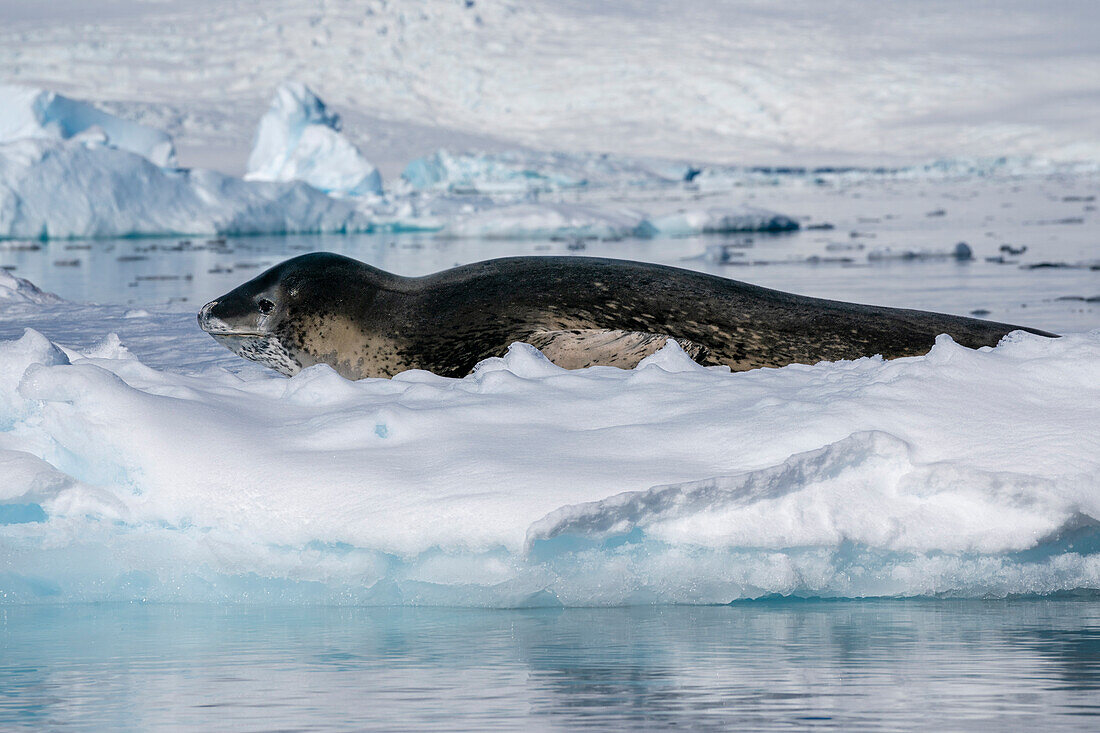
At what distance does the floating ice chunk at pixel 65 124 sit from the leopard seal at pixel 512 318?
20343mm

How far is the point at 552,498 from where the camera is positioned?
265cm

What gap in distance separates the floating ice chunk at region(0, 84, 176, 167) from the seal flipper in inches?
836

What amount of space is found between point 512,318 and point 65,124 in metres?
24.7

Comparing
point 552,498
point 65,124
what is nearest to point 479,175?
point 65,124

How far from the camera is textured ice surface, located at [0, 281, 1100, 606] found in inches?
103

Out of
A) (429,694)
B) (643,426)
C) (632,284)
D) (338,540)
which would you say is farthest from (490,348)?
(429,694)

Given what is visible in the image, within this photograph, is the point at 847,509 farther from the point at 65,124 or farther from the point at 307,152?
the point at 307,152

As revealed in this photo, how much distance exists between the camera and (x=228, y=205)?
2331 centimetres

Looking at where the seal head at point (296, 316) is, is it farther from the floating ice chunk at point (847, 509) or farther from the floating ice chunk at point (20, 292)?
the floating ice chunk at point (20, 292)

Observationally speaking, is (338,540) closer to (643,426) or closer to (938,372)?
(643,426)

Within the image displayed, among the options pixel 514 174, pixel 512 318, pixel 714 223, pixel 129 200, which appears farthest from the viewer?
pixel 514 174

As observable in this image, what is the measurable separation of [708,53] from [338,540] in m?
90.5

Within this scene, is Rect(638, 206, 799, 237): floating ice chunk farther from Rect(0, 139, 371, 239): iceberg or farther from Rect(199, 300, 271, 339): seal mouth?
Rect(199, 300, 271, 339): seal mouth

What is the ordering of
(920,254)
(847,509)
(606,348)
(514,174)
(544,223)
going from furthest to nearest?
(514,174) → (544,223) → (920,254) → (606,348) → (847,509)
